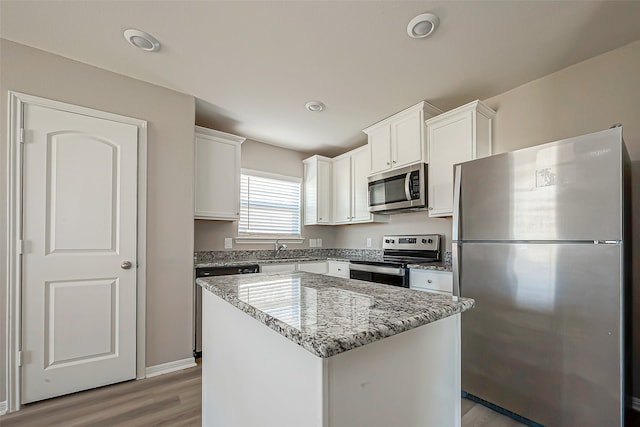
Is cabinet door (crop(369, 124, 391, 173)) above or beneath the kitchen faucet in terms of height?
above

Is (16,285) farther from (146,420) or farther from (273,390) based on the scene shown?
(273,390)

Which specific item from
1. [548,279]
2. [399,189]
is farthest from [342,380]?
[399,189]

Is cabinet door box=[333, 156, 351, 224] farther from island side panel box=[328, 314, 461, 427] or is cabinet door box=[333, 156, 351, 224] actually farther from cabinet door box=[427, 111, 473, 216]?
island side panel box=[328, 314, 461, 427]

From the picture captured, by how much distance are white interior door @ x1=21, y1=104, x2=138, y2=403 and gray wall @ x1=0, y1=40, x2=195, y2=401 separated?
14 cm

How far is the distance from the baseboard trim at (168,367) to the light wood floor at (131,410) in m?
0.13

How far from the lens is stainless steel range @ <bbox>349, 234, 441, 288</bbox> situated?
2.81 meters

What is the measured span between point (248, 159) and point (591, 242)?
348cm

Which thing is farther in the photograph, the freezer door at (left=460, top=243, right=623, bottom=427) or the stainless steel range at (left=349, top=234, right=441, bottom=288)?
the stainless steel range at (left=349, top=234, right=441, bottom=288)

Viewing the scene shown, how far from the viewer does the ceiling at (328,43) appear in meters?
1.70

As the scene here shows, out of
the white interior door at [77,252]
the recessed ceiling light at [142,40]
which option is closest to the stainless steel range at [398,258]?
the white interior door at [77,252]

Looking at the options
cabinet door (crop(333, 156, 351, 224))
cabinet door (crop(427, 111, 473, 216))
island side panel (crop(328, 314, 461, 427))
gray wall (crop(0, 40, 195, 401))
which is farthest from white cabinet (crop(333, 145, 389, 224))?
island side panel (crop(328, 314, 461, 427))

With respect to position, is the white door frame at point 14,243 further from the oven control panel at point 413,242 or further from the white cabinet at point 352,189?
the oven control panel at point 413,242

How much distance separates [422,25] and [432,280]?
1.95m

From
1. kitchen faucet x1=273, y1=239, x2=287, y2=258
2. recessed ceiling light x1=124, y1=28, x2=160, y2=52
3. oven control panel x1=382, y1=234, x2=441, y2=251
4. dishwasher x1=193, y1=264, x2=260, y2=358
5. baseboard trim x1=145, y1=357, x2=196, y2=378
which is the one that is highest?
recessed ceiling light x1=124, y1=28, x2=160, y2=52
